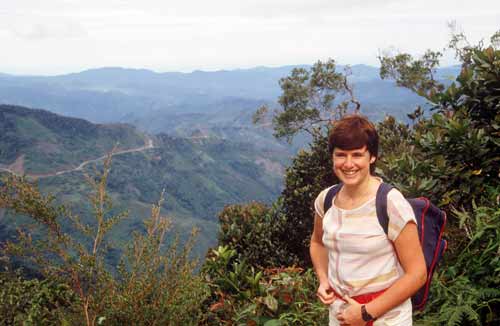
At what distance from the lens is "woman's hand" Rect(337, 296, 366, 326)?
7.62ft

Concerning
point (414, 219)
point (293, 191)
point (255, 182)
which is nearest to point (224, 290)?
point (414, 219)

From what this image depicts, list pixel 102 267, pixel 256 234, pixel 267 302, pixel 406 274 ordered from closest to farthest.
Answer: pixel 406 274 → pixel 267 302 → pixel 102 267 → pixel 256 234

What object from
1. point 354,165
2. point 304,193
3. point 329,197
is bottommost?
point 304,193

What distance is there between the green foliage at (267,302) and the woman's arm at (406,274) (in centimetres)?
181

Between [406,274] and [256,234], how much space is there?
770cm

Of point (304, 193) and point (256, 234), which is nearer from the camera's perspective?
point (256, 234)

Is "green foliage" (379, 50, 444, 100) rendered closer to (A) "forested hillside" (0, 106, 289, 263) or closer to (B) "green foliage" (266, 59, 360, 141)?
(B) "green foliage" (266, 59, 360, 141)

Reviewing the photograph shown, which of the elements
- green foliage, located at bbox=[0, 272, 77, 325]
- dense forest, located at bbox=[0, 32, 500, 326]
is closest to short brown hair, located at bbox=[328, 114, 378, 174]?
dense forest, located at bbox=[0, 32, 500, 326]

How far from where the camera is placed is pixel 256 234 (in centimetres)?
986

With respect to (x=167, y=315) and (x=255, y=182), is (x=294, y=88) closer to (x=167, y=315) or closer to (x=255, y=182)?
(x=167, y=315)

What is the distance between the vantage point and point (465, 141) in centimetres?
418

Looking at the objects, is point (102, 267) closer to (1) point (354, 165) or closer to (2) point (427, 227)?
(1) point (354, 165)

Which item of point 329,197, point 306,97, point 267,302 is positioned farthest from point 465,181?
point 306,97

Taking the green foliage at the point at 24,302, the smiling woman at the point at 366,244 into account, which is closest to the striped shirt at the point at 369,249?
the smiling woman at the point at 366,244
